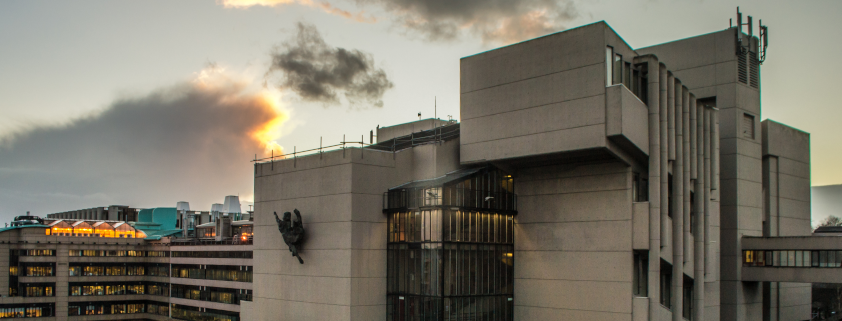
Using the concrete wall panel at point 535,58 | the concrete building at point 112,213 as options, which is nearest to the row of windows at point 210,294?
the concrete building at point 112,213

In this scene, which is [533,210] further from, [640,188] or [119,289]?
[119,289]

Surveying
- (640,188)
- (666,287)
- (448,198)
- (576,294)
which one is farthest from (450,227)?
(666,287)

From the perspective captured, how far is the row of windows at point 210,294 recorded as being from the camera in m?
90.2

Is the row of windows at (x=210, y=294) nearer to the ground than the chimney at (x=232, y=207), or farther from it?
nearer to the ground

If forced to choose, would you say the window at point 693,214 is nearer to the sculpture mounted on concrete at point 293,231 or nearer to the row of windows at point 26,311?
the sculpture mounted on concrete at point 293,231

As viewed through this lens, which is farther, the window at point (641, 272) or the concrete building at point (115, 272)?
the concrete building at point (115, 272)

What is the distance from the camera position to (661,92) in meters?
42.8

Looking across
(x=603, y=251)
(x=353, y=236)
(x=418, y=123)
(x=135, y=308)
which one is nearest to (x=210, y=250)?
(x=135, y=308)

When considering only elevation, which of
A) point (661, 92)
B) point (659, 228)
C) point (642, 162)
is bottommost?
point (659, 228)

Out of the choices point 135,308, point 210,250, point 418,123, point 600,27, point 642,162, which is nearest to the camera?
point 600,27

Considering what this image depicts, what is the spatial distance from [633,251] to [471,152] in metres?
12.3

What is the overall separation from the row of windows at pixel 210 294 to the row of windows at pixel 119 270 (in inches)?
330

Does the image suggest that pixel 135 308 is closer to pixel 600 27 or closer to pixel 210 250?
pixel 210 250

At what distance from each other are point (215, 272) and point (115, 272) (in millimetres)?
34722
